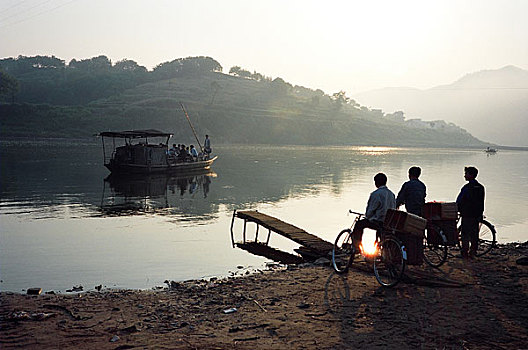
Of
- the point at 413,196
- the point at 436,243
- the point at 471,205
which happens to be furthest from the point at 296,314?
the point at 471,205

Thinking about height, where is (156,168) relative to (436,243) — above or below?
above

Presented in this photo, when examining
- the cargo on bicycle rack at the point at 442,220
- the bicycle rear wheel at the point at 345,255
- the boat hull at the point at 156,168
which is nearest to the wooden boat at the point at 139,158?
the boat hull at the point at 156,168

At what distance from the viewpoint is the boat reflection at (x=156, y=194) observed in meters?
24.8

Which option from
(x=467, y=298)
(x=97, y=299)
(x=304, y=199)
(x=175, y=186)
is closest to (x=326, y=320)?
(x=467, y=298)

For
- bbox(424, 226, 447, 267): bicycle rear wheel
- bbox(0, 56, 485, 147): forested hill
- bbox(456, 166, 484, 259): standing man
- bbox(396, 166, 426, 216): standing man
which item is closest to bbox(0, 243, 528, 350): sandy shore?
bbox(424, 226, 447, 267): bicycle rear wheel

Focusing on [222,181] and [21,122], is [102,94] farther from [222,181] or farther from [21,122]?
[222,181]

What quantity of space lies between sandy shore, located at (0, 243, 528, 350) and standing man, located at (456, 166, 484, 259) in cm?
97

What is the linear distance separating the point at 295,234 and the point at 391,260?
573cm

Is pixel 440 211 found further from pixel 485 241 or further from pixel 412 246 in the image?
pixel 485 241

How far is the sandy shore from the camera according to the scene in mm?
7164

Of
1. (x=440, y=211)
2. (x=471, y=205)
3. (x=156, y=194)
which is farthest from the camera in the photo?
(x=156, y=194)

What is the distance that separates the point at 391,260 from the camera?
9742 mm

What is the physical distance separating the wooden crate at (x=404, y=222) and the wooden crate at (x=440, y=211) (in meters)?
1.82

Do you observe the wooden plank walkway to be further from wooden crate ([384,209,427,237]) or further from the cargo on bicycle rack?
wooden crate ([384,209,427,237])
